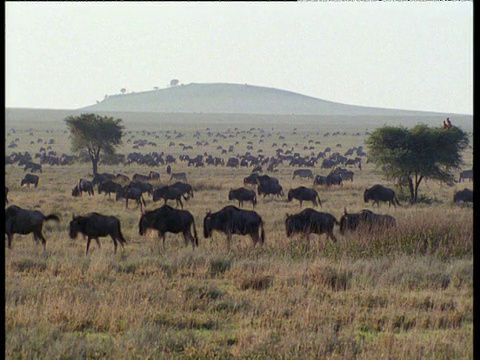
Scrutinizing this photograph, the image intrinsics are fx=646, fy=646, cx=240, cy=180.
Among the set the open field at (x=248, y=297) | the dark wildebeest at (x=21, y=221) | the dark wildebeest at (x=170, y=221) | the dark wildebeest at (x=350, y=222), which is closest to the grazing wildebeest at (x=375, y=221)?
the dark wildebeest at (x=350, y=222)

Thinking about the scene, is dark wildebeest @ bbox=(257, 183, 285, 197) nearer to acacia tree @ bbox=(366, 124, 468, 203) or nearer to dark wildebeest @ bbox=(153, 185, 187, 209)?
dark wildebeest @ bbox=(153, 185, 187, 209)

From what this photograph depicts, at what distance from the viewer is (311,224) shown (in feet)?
53.8

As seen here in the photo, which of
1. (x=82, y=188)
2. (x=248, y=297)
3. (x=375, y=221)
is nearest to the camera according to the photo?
(x=248, y=297)

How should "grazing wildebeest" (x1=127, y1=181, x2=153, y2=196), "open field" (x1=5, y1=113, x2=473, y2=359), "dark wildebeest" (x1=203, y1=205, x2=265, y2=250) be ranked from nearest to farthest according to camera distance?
1. "open field" (x1=5, y1=113, x2=473, y2=359)
2. "dark wildebeest" (x1=203, y1=205, x2=265, y2=250)
3. "grazing wildebeest" (x1=127, y1=181, x2=153, y2=196)

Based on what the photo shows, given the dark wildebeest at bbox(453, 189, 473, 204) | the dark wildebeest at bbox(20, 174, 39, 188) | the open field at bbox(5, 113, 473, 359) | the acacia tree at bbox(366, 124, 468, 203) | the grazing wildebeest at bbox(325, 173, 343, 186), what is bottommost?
the dark wildebeest at bbox(453, 189, 473, 204)

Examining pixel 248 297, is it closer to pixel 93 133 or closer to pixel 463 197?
pixel 463 197

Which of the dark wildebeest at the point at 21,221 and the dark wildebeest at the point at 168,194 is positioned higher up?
the dark wildebeest at the point at 21,221

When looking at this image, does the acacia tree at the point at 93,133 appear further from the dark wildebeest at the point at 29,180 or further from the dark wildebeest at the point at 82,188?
the dark wildebeest at the point at 82,188

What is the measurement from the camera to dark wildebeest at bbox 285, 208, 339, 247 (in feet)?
53.8

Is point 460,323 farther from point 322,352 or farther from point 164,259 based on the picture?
point 164,259

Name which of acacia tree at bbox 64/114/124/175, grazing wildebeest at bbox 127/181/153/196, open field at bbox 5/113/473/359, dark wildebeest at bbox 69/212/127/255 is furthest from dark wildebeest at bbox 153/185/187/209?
acacia tree at bbox 64/114/124/175

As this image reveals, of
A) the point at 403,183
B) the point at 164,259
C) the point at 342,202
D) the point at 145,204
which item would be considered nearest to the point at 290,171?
the point at 403,183

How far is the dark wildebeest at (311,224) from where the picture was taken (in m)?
16.4

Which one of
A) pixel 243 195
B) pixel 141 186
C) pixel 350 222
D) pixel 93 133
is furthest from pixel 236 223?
pixel 93 133
